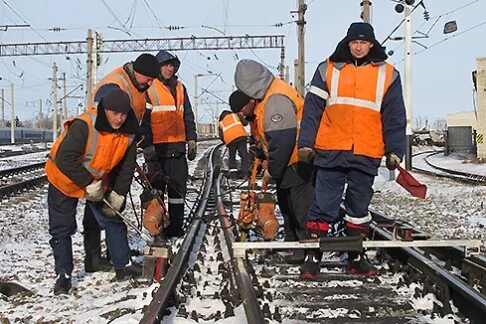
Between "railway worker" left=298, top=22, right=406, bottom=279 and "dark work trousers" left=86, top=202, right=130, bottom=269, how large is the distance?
62.1 inches

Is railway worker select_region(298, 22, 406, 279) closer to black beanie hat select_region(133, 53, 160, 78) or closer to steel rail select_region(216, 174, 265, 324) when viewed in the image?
steel rail select_region(216, 174, 265, 324)

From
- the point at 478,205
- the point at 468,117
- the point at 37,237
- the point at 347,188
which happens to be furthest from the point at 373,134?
the point at 468,117

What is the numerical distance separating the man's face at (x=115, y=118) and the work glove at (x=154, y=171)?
2.41 m

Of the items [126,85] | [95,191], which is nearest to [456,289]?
[95,191]

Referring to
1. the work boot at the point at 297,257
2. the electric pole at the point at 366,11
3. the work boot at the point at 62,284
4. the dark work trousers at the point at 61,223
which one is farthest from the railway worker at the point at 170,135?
the electric pole at the point at 366,11

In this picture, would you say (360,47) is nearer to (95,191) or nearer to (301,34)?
(95,191)

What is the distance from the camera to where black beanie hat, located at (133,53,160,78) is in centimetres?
619

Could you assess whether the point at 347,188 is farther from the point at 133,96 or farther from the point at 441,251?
the point at 133,96

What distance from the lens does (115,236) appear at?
5918 millimetres

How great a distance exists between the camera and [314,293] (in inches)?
194

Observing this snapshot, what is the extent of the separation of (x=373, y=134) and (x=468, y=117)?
59370mm

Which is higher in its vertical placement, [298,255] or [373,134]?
[373,134]

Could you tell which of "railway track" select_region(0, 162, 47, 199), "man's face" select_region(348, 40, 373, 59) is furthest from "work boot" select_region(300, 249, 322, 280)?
"railway track" select_region(0, 162, 47, 199)

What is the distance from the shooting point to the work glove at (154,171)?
7.79 meters
